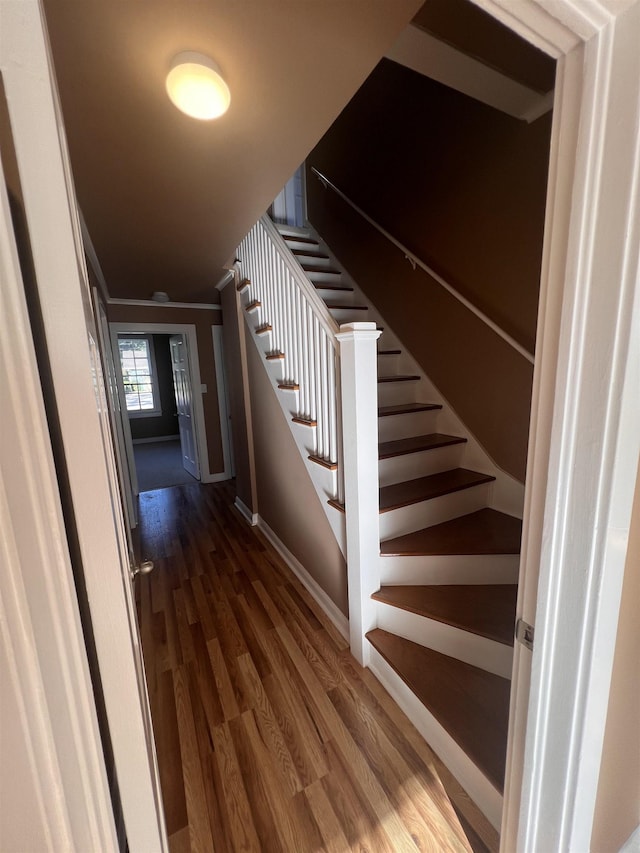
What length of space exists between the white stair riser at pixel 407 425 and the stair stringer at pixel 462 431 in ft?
0.22

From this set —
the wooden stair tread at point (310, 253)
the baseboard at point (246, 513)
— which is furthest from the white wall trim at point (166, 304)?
the baseboard at point (246, 513)

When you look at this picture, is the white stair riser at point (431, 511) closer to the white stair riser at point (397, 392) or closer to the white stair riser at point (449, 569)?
the white stair riser at point (449, 569)

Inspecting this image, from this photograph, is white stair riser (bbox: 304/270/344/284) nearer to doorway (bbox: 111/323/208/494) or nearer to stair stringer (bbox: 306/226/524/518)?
stair stringer (bbox: 306/226/524/518)

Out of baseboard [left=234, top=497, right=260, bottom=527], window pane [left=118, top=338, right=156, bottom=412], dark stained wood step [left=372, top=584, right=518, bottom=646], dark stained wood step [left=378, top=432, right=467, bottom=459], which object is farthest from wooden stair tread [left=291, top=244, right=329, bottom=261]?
window pane [left=118, top=338, right=156, bottom=412]

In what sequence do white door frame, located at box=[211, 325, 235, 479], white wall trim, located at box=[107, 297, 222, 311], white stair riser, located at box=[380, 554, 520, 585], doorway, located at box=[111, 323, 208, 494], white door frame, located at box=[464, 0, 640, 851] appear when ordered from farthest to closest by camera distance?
white door frame, located at box=[211, 325, 235, 479], doorway, located at box=[111, 323, 208, 494], white wall trim, located at box=[107, 297, 222, 311], white stair riser, located at box=[380, 554, 520, 585], white door frame, located at box=[464, 0, 640, 851]

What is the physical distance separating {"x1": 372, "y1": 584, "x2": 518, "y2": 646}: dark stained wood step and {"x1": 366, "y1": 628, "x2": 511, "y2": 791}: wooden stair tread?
7.7 inches

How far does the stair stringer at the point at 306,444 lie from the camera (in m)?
1.86

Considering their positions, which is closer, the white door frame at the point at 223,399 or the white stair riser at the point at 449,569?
the white stair riser at the point at 449,569

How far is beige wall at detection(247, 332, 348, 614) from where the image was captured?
6.70 feet

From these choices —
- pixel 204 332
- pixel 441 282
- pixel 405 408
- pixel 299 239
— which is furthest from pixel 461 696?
pixel 204 332

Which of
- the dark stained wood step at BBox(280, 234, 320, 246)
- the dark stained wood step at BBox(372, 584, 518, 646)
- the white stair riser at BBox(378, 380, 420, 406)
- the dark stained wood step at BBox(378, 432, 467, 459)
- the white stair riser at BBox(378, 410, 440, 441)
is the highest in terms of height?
the dark stained wood step at BBox(280, 234, 320, 246)

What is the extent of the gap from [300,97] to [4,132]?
1117mm

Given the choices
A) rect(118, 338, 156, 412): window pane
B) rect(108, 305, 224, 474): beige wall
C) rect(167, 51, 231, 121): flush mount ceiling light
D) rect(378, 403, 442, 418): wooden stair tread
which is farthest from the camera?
rect(118, 338, 156, 412): window pane

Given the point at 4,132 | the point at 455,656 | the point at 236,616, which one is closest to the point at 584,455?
the point at 4,132
